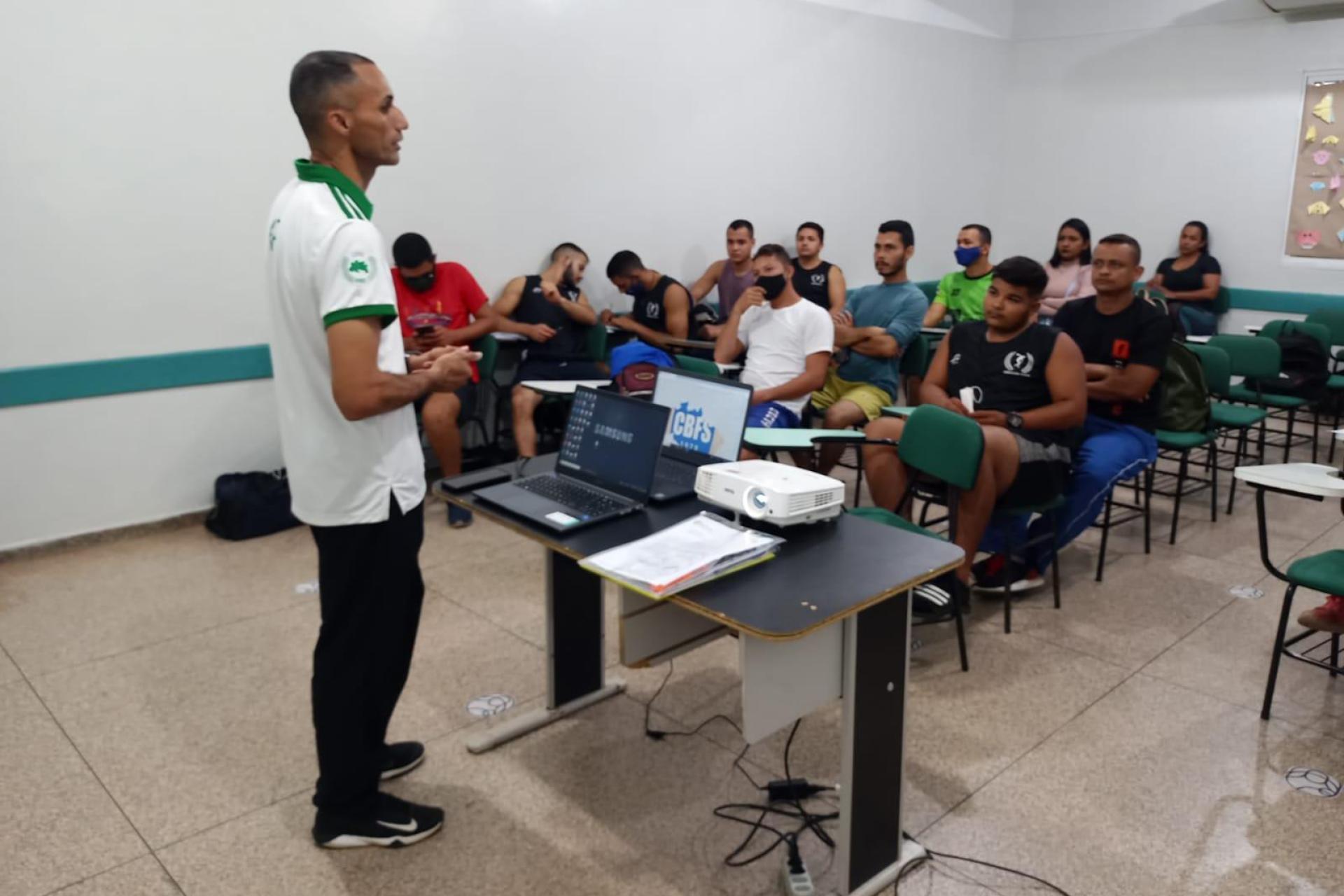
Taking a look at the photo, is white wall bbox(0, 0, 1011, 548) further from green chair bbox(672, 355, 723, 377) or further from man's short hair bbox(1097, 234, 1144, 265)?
man's short hair bbox(1097, 234, 1144, 265)

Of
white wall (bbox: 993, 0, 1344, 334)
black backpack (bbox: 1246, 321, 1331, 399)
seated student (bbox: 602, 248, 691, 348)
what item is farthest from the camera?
white wall (bbox: 993, 0, 1344, 334)

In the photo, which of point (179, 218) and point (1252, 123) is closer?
point (179, 218)

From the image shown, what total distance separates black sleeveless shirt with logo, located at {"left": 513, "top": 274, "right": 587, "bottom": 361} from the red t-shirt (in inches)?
15.2

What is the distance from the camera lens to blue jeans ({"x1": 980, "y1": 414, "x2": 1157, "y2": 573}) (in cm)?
377

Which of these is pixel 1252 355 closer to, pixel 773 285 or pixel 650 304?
pixel 773 285

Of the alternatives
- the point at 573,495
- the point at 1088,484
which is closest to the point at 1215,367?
the point at 1088,484

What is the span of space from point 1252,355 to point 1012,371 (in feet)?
8.17

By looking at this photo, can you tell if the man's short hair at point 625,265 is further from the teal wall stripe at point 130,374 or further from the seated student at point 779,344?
the teal wall stripe at point 130,374

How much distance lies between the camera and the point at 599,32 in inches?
228

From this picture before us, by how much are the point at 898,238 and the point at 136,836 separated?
13.4 feet

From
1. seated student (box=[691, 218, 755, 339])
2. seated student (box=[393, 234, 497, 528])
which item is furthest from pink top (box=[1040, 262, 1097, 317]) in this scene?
seated student (box=[393, 234, 497, 528])

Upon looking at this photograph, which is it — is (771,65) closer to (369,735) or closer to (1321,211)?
(1321,211)

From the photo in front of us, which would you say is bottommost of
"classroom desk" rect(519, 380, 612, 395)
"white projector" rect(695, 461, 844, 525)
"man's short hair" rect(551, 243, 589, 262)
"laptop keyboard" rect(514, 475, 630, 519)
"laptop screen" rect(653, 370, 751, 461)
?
"classroom desk" rect(519, 380, 612, 395)

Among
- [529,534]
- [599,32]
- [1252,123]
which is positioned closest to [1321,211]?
[1252,123]
